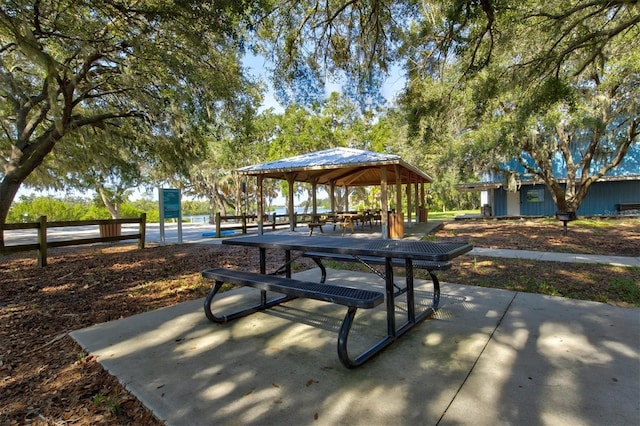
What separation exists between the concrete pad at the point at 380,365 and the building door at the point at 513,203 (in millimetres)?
20775

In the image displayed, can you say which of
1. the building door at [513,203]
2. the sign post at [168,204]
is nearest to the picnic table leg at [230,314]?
the sign post at [168,204]

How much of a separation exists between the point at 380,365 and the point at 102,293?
13.6 feet

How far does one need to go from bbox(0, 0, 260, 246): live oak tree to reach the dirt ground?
139 inches

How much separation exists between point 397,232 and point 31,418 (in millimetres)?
9835

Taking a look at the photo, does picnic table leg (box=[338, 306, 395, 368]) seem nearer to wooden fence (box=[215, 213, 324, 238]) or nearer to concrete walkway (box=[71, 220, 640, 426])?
concrete walkway (box=[71, 220, 640, 426])

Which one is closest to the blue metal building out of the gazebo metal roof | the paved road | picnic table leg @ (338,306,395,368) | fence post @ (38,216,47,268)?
the gazebo metal roof

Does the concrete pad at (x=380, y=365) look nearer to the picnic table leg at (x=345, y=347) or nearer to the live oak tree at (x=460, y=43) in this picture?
the picnic table leg at (x=345, y=347)

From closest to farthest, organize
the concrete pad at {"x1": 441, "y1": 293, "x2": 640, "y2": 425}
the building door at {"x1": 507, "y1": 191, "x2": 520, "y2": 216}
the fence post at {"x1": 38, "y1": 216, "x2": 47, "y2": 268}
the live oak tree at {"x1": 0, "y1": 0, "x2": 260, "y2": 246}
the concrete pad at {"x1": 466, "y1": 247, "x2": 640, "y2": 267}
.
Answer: the concrete pad at {"x1": 441, "y1": 293, "x2": 640, "y2": 425} < the live oak tree at {"x1": 0, "y1": 0, "x2": 260, "y2": 246} < the concrete pad at {"x1": 466, "y1": 247, "x2": 640, "y2": 267} < the fence post at {"x1": 38, "y1": 216, "x2": 47, "y2": 268} < the building door at {"x1": 507, "y1": 191, "x2": 520, "y2": 216}

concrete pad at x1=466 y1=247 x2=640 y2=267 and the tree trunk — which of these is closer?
concrete pad at x1=466 y1=247 x2=640 y2=267

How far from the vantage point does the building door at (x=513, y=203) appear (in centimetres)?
2197

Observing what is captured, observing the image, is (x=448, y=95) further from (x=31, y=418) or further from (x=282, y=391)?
Result: (x=31, y=418)

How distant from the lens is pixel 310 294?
2643mm

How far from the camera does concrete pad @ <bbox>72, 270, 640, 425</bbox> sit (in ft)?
6.41

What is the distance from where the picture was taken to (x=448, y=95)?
809cm
